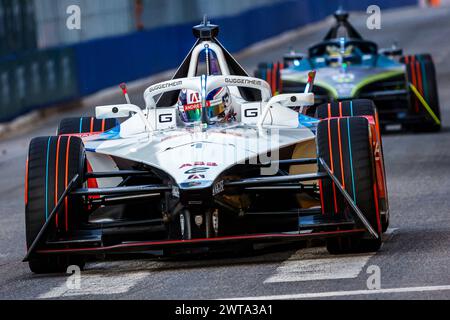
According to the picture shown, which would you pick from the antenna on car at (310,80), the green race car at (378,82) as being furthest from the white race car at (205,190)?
the green race car at (378,82)

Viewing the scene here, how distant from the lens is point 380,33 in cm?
5028

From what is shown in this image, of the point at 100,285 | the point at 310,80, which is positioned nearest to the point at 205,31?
the point at 310,80

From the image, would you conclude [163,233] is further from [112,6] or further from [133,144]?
[112,6]

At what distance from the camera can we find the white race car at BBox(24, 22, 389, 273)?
32.5 ft

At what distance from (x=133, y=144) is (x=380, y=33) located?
3993cm

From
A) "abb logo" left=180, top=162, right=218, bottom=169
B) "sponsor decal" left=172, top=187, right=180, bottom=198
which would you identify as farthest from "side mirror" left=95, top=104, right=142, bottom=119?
"sponsor decal" left=172, top=187, right=180, bottom=198

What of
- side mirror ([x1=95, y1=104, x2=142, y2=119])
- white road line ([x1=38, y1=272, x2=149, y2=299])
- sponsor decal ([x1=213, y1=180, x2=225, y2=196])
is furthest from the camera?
side mirror ([x1=95, y1=104, x2=142, y2=119])

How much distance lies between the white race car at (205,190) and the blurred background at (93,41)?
17.1 metres

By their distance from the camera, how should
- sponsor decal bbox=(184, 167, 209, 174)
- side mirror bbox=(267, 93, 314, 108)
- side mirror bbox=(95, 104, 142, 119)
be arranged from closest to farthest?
1. sponsor decal bbox=(184, 167, 209, 174)
2. side mirror bbox=(267, 93, 314, 108)
3. side mirror bbox=(95, 104, 142, 119)

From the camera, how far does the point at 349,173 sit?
10.1 meters

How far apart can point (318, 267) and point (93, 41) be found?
2498 cm

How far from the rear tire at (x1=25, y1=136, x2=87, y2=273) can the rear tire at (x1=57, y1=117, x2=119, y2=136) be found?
1996 mm

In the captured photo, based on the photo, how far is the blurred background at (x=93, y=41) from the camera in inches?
1165

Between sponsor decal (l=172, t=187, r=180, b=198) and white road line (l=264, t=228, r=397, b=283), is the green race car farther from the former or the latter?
sponsor decal (l=172, t=187, r=180, b=198)
